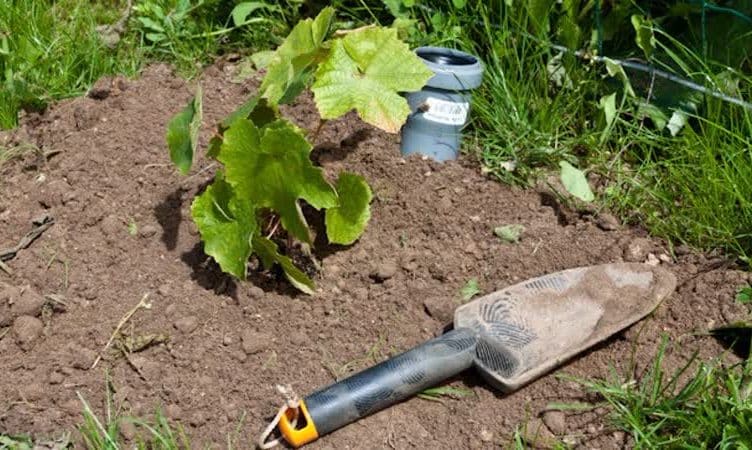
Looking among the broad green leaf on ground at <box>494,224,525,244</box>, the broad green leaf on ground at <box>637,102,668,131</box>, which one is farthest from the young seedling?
the broad green leaf on ground at <box>637,102,668,131</box>

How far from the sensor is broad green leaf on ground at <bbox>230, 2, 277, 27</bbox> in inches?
123

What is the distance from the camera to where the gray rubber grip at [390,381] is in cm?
187

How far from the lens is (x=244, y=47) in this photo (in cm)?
319

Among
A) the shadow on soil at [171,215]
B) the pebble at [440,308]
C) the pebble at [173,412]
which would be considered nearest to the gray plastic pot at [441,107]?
the pebble at [440,308]

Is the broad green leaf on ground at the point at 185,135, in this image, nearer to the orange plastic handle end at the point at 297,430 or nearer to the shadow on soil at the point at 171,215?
the shadow on soil at the point at 171,215

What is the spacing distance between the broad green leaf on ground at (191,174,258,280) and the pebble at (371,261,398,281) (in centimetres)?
34

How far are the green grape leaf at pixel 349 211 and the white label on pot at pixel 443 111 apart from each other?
1.31 feet

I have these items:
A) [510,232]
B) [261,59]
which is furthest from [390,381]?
[261,59]

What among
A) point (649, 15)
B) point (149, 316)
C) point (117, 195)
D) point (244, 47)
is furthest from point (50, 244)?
point (649, 15)

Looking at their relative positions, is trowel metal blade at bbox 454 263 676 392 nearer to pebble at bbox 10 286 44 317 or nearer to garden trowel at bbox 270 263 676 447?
garden trowel at bbox 270 263 676 447

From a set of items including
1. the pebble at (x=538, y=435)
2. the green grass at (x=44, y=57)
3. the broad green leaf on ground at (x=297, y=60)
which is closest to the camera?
the pebble at (x=538, y=435)

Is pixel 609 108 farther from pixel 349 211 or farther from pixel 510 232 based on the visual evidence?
pixel 349 211

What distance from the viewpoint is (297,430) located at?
1.86m

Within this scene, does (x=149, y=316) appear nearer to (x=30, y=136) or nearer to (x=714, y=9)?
(x=30, y=136)
